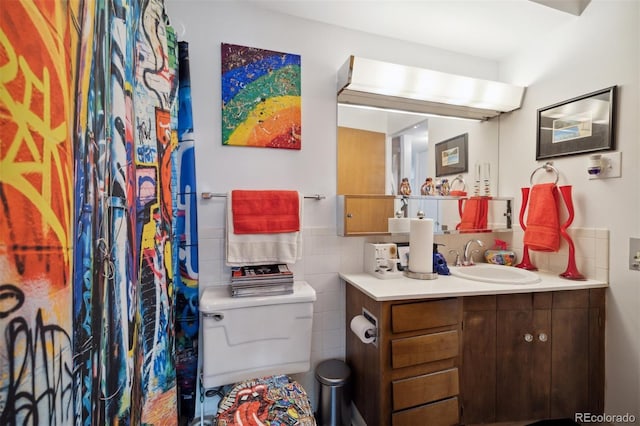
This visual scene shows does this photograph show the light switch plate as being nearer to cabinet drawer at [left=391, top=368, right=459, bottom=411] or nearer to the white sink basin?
the white sink basin

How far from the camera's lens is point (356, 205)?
157 cm

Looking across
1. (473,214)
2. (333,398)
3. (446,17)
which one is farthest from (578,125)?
(333,398)

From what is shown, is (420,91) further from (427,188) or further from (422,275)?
(422,275)

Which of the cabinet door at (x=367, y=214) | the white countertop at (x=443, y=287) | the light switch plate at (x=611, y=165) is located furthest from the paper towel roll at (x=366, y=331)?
the light switch plate at (x=611, y=165)

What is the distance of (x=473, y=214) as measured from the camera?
1.85m

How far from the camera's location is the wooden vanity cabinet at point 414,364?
1171 millimetres

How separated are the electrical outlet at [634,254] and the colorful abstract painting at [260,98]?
1.72 metres

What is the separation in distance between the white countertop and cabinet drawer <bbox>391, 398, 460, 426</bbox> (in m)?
0.50

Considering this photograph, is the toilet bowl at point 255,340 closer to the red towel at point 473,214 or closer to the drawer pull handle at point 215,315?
the drawer pull handle at point 215,315

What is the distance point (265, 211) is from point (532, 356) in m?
1.53

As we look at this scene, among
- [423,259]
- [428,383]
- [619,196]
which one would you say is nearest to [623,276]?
[619,196]

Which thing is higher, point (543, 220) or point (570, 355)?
point (543, 220)

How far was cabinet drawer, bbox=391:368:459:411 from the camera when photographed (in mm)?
1173

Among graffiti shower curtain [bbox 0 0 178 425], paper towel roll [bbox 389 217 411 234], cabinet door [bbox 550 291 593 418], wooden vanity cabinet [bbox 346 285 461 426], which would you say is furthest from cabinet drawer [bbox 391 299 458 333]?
graffiti shower curtain [bbox 0 0 178 425]
